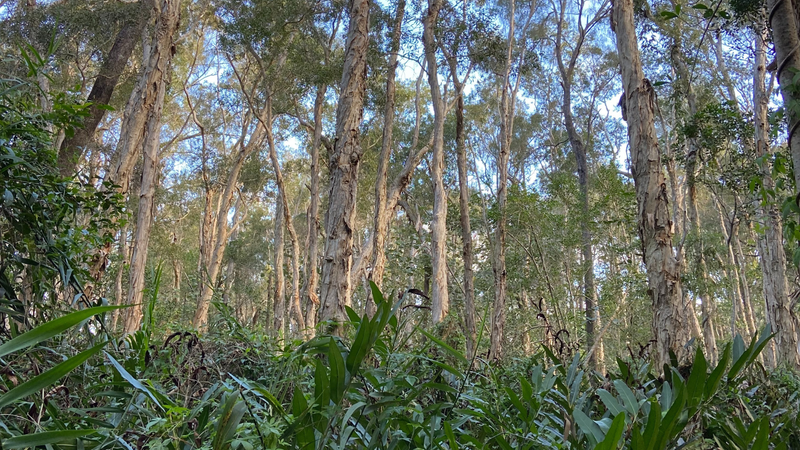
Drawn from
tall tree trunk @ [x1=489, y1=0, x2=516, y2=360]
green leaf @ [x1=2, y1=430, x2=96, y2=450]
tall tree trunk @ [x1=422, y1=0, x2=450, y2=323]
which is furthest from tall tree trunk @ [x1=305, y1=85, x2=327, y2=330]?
green leaf @ [x1=2, y1=430, x2=96, y2=450]

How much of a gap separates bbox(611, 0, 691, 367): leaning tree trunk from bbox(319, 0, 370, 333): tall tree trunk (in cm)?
199

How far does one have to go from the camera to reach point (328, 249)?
4070 mm

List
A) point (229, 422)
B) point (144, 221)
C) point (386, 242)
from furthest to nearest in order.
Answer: point (386, 242) → point (144, 221) → point (229, 422)

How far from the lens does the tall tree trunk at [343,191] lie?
3.96 metres

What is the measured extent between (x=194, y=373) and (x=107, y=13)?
10690mm

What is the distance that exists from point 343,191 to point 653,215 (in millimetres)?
2148

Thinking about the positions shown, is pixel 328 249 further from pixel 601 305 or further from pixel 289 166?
pixel 289 166

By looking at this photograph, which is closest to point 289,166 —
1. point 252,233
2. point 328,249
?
point 252,233

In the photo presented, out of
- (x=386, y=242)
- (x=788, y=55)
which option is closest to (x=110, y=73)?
(x=386, y=242)

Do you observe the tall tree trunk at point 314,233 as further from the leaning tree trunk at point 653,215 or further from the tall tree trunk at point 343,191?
the leaning tree trunk at point 653,215

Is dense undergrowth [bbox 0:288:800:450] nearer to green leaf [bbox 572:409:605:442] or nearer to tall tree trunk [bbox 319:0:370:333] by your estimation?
green leaf [bbox 572:409:605:442]

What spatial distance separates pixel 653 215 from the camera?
3.24 m

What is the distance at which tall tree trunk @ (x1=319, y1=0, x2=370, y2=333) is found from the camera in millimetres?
3963

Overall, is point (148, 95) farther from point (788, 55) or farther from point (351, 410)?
point (351, 410)
